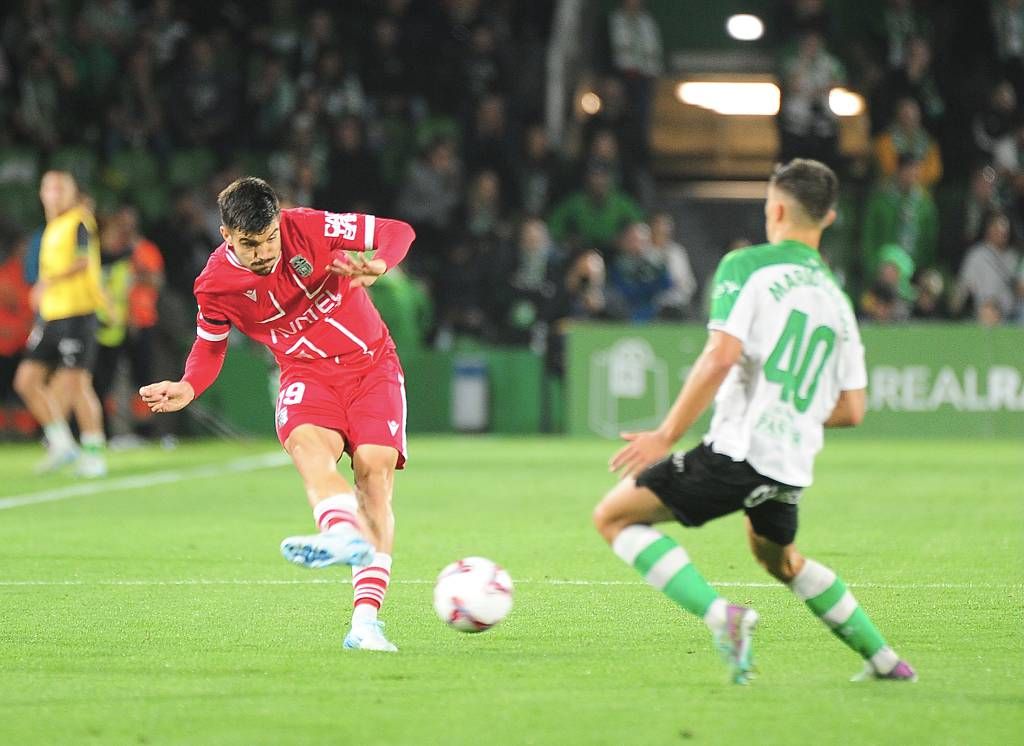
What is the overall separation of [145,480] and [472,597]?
352 inches

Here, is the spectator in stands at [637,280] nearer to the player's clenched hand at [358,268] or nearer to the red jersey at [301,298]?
the red jersey at [301,298]

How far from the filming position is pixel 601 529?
5.95 m

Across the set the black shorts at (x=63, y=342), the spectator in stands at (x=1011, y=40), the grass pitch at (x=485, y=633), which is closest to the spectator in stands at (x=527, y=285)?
the spectator in stands at (x=1011, y=40)

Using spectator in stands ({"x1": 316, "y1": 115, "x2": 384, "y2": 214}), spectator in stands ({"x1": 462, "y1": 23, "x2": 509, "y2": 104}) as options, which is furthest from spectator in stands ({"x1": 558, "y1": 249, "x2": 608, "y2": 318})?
spectator in stands ({"x1": 462, "y1": 23, "x2": 509, "y2": 104})

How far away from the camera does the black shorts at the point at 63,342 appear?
15.2m

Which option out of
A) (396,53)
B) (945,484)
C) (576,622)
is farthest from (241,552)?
(396,53)

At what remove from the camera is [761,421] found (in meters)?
5.80

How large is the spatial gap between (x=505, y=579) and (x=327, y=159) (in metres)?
15.7

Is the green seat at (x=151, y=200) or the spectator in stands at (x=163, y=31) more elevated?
the spectator in stands at (x=163, y=31)

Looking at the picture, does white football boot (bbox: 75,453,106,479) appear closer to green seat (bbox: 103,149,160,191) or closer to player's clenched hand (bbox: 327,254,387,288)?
green seat (bbox: 103,149,160,191)

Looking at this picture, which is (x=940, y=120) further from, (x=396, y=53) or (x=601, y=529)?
(x=601, y=529)

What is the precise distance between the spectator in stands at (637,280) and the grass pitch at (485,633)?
7518mm

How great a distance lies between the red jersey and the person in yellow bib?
8.19 m

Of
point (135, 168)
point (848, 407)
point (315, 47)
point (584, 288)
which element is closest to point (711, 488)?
point (848, 407)
